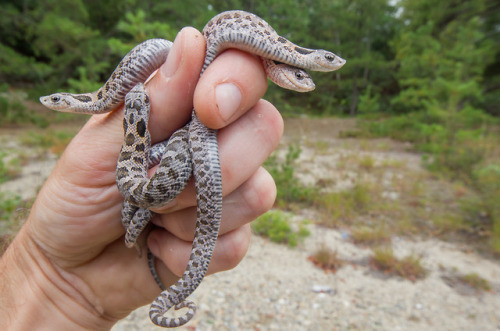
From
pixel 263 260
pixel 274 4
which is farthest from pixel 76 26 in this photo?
pixel 263 260

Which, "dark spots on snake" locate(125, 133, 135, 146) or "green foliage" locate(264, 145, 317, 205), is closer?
"dark spots on snake" locate(125, 133, 135, 146)

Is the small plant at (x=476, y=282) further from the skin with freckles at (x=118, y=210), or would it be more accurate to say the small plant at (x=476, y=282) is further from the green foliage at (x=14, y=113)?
the green foliage at (x=14, y=113)

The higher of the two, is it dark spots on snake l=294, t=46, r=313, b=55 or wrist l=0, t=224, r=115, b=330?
dark spots on snake l=294, t=46, r=313, b=55

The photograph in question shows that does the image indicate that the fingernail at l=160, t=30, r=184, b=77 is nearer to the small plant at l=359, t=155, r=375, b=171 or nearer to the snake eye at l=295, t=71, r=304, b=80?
the snake eye at l=295, t=71, r=304, b=80

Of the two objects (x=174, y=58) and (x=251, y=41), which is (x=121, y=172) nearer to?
(x=174, y=58)

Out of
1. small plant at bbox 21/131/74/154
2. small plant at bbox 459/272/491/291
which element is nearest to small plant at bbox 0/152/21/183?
small plant at bbox 21/131/74/154

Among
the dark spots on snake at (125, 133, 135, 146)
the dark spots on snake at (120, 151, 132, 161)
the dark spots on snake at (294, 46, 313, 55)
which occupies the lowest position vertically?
the dark spots on snake at (120, 151, 132, 161)
